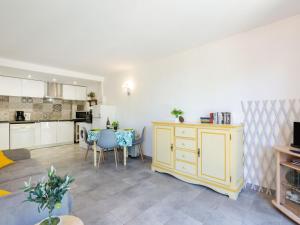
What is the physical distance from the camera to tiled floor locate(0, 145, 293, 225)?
1.80 meters

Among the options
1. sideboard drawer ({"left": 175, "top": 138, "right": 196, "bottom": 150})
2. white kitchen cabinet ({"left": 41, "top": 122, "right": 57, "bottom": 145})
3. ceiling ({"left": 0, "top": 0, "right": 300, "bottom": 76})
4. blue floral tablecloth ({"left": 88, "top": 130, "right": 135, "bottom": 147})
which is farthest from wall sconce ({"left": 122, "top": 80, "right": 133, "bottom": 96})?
white kitchen cabinet ({"left": 41, "top": 122, "right": 57, "bottom": 145})

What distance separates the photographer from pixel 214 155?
243cm

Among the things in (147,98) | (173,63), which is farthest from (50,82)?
(173,63)

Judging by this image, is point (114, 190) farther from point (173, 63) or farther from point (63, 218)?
point (173, 63)

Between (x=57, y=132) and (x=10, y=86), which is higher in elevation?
(x=10, y=86)

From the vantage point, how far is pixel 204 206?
6.78 ft

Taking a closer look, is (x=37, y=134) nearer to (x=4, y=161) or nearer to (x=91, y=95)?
(x=91, y=95)

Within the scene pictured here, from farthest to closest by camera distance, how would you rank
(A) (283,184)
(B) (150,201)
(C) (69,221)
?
1. (B) (150,201)
2. (A) (283,184)
3. (C) (69,221)

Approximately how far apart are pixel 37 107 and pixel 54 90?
919 millimetres

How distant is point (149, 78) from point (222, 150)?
251cm

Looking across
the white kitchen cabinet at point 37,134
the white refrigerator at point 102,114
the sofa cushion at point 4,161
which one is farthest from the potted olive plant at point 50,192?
the white kitchen cabinet at point 37,134

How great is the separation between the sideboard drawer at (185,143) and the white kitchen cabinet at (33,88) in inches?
189

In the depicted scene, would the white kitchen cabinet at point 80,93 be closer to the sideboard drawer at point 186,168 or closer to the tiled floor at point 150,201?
the tiled floor at point 150,201

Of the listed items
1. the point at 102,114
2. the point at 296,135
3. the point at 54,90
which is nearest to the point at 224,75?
the point at 296,135
